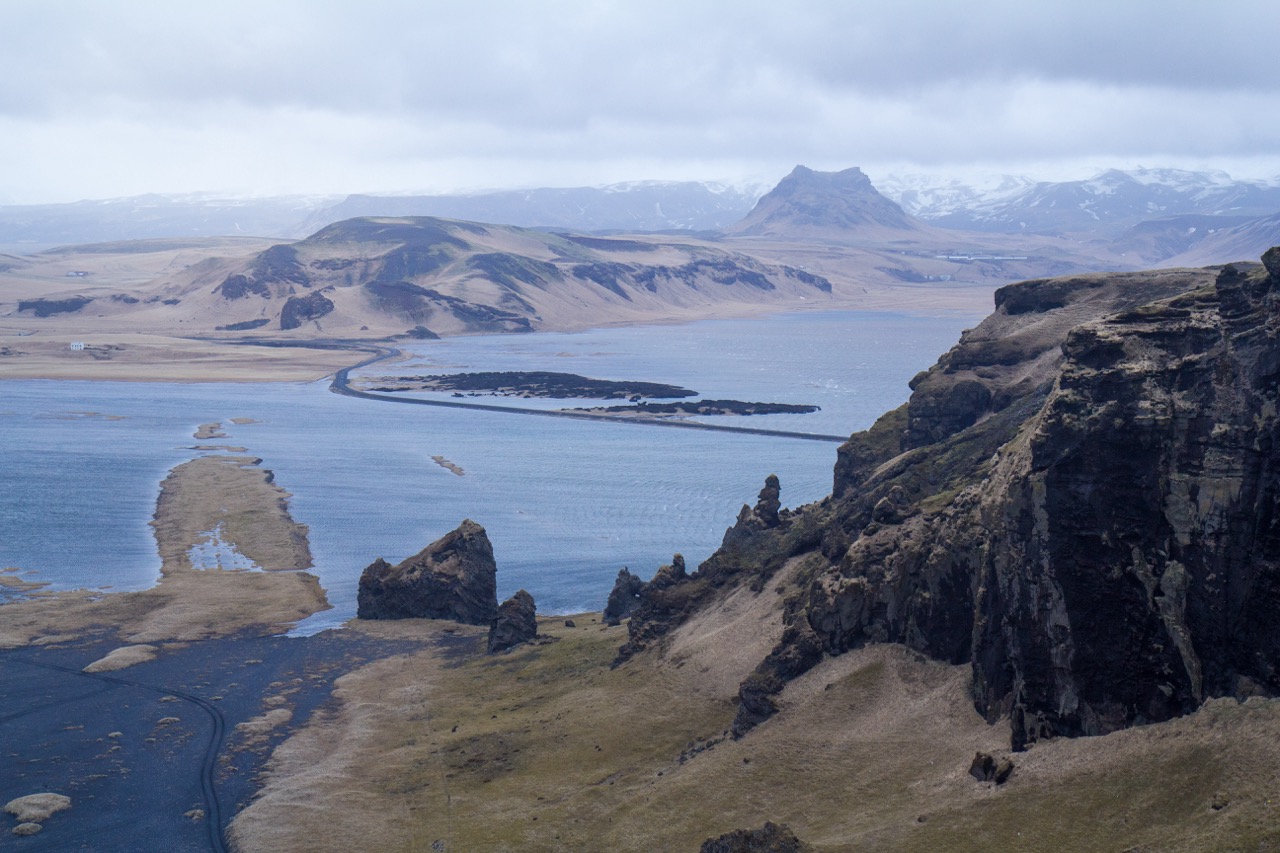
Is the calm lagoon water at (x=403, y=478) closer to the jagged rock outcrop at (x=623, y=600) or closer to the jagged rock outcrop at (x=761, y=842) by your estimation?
the jagged rock outcrop at (x=623, y=600)

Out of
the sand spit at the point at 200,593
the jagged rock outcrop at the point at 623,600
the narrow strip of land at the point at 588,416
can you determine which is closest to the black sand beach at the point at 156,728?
the sand spit at the point at 200,593

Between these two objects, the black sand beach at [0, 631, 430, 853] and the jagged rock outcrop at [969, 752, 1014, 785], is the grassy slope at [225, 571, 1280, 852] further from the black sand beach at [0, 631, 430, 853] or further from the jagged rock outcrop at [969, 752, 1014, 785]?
the black sand beach at [0, 631, 430, 853]

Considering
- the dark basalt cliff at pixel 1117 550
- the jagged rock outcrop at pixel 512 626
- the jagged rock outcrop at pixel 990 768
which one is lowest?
the jagged rock outcrop at pixel 512 626

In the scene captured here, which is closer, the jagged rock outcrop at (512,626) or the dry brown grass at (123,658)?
the dry brown grass at (123,658)

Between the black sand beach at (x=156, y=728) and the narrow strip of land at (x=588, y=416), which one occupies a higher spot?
the black sand beach at (x=156, y=728)

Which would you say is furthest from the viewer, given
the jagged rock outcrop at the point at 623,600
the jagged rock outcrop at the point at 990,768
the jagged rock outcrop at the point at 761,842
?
the jagged rock outcrop at the point at 623,600

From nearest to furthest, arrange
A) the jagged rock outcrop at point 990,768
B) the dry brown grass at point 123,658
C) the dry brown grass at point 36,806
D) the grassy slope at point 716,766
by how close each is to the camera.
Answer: the grassy slope at point 716,766 < the jagged rock outcrop at point 990,768 < the dry brown grass at point 36,806 < the dry brown grass at point 123,658
